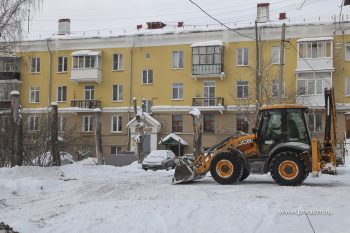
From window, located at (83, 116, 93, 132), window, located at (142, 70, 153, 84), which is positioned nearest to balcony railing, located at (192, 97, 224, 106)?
window, located at (142, 70, 153, 84)

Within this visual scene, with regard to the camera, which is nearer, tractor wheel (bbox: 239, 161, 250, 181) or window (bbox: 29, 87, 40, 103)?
tractor wheel (bbox: 239, 161, 250, 181)

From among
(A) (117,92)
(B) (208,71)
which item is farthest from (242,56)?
(A) (117,92)

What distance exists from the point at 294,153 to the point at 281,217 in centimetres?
627

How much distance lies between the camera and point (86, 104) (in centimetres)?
5100

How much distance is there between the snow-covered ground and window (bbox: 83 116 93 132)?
1364 inches

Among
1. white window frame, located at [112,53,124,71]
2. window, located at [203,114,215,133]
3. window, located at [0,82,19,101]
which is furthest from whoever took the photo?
white window frame, located at [112,53,124,71]

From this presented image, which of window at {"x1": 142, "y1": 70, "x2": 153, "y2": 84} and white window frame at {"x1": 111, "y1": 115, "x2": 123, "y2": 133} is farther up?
window at {"x1": 142, "y1": 70, "x2": 153, "y2": 84}

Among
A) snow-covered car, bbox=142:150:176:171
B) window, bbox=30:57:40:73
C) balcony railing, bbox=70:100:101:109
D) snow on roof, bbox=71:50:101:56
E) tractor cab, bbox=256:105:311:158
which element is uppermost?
snow on roof, bbox=71:50:101:56

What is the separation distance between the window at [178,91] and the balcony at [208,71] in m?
1.94

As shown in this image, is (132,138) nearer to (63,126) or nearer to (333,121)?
(63,126)

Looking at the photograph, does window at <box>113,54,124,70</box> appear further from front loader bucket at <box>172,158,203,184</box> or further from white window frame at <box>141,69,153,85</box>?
front loader bucket at <box>172,158,203,184</box>

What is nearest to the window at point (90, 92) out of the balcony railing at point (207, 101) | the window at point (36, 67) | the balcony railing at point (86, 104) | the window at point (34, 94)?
the balcony railing at point (86, 104)

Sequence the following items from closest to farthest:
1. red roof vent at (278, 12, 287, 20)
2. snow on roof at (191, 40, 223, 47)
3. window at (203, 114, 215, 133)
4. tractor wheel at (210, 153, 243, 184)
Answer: tractor wheel at (210, 153, 243, 184), snow on roof at (191, 40, 223, 47), window at (203, 114, 215, 133), red roof vent at (278, 12, 287, 20)

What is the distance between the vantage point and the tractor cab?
16125 millimetres
